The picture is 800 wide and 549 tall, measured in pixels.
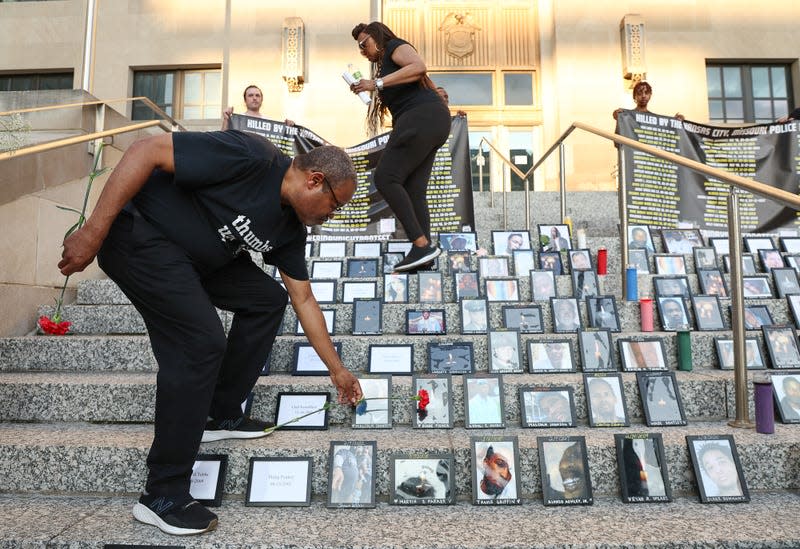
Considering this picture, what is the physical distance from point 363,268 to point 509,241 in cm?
113

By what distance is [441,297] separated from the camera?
2963 mm

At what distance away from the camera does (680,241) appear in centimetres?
394

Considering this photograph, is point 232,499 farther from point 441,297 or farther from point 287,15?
point 287,15

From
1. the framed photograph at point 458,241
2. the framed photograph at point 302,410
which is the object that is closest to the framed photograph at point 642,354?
the framed photograph at point 302,410

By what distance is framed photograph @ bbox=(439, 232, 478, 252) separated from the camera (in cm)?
409

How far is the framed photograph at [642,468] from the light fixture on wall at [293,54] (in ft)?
22.2

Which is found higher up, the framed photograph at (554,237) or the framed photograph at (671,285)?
the framed photograph at (554,237)

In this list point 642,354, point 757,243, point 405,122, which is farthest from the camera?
point 757,243

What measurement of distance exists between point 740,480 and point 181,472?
5.24ft

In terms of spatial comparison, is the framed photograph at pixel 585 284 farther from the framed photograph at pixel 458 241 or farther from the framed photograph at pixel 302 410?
the framed photograph at pixel 302 410

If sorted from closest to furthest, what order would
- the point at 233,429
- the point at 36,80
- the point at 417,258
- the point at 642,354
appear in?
the point at 233,429 < the point at 642,354 < the point at 417,258 < the point at 36,80

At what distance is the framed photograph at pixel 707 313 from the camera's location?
8.69 feet

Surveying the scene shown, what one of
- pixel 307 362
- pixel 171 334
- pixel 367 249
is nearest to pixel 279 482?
pixel 171 334

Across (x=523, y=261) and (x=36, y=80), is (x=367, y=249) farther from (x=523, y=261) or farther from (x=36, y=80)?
(x=36, y=80)
